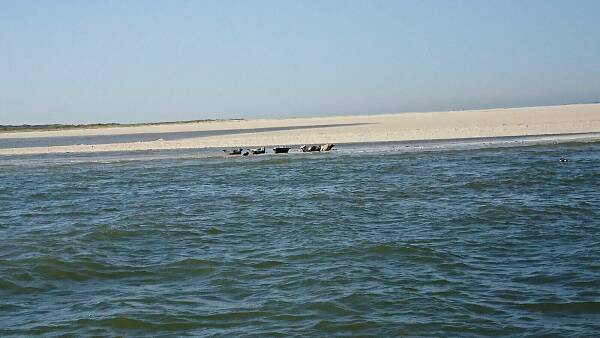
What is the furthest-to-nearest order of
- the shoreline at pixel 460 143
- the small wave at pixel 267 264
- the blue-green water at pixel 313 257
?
the shoreline at pixel 460 143
the small wave at pixel 267 264
the blue-green water at pixel 313 257

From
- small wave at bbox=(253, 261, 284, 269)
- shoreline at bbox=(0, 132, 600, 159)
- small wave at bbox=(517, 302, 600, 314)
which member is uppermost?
shoreline at bbox=(0, 132, 600, 159)

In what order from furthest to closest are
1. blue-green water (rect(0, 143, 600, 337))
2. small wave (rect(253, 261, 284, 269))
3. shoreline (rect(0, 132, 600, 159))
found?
shoreline (rect(0, 132, 600, 159)) < small wave (rect(253, 261, 284, 269)) < blue-green water (rect(0, 143, 600, 337))

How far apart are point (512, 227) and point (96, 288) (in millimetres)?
7489

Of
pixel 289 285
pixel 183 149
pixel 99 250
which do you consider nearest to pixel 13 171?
pixel 183 149

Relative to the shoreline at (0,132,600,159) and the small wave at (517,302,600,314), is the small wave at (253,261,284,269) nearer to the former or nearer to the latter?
the small wave at (517,302,600,314)

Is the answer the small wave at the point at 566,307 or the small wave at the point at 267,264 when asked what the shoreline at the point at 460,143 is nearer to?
the small wave at the point at 267,264

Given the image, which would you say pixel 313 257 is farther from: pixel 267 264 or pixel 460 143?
pixel 460 143

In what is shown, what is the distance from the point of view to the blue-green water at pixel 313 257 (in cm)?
727

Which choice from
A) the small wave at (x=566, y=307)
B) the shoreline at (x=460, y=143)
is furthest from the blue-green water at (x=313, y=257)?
the shoreline at (x=460, y=143)

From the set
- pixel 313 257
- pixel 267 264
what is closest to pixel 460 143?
pixel 313 257

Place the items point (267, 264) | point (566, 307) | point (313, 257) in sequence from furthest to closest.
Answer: point (313, 257), point (267, 264), point (566, 307)

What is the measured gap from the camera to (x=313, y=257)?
33.4ft

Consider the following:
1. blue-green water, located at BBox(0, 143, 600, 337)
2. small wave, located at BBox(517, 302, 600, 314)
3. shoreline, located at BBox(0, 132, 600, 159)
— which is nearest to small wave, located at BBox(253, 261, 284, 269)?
blue-green water, located at BBox(0, 143, 600, 337)

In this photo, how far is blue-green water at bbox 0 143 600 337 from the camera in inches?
286
